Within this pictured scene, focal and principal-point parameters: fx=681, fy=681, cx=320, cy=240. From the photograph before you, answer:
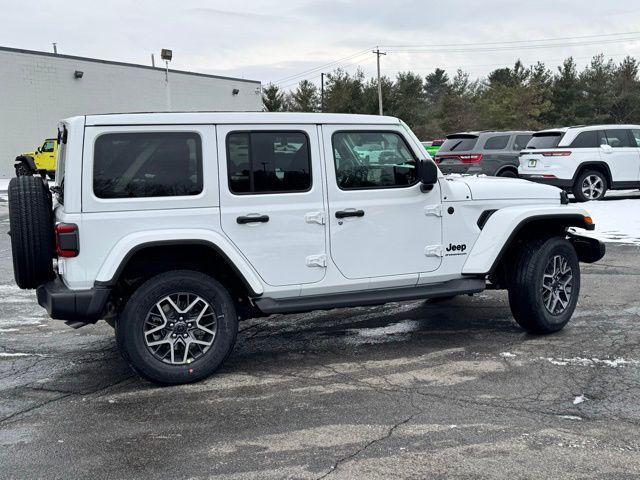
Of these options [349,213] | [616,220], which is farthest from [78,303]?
[616,220]

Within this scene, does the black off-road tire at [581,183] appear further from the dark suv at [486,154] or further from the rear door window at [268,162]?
the rear door window at [268,162]

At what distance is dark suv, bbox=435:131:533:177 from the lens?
1680cm

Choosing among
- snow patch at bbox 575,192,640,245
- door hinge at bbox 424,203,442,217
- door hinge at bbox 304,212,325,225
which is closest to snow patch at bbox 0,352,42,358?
door hinge at bbox 304,212,325,225

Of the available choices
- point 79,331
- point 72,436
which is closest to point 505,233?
point 72,436

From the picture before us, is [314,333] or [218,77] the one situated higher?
[218,77]

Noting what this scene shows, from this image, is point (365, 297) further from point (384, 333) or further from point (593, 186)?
point (593, 186)

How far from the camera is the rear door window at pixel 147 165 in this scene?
4.66 meters

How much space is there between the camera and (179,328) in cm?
485

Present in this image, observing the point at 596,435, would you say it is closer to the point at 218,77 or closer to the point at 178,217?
the point at 178,217

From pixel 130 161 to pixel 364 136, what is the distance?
1826 mm

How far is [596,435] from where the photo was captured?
390 centimetres

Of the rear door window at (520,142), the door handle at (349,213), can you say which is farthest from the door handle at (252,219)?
the rear door window at (520,142)

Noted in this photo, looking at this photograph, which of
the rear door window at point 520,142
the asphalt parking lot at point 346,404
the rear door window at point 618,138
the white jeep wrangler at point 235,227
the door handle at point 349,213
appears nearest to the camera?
the asphalt parking lot at point 346,404

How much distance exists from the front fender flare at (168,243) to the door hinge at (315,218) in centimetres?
56
